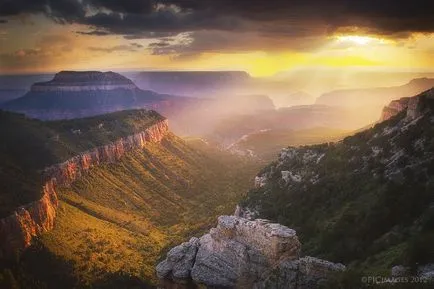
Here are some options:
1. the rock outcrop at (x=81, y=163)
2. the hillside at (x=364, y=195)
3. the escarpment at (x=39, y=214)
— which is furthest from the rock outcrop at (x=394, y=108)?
the escarpment at (x=39, y=214)

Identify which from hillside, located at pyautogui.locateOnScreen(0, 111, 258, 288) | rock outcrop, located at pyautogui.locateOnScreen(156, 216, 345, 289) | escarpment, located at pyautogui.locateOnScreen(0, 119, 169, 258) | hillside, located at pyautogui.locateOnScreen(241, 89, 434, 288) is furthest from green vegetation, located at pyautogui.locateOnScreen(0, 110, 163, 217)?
rock outcrop, located at pyautogui.locateOnScreen(156, 216, 345, 289)

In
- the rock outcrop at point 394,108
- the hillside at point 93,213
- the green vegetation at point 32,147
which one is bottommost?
the hillside at point 93,213

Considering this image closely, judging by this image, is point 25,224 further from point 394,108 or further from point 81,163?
point 394,108

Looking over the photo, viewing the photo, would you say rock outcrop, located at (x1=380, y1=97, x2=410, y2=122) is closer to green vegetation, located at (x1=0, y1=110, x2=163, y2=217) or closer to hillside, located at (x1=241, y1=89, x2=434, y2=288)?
hillside, located at (x1=241, y1=89, x2=434, y2=288)

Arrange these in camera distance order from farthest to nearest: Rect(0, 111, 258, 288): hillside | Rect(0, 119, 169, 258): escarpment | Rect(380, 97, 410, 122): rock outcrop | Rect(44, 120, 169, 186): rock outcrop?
Rect(380, 97, 410, 122): rock outcrop → Rect(44, 120, 169, 186): rock outcrop → Rect(0, 111, 258, 288): hillside → Rect(0, 119, 169, 258): escarpment

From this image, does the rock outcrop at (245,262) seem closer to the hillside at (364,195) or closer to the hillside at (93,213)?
the hillside at (364,195)
